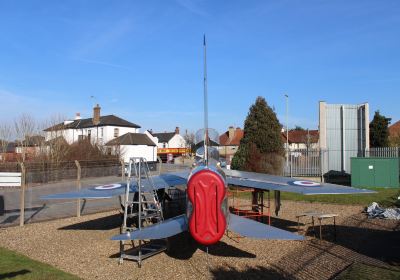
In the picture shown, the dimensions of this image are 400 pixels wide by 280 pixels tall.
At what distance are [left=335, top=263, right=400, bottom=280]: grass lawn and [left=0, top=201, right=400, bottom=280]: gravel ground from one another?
0.33m

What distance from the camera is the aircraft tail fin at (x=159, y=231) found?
291 inches

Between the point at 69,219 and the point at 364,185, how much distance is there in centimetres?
1804

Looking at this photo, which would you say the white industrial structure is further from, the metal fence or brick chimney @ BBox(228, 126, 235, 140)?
brick chimney @ BBox(228, 126, 235, 140)

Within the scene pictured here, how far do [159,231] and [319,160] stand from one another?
2313cm

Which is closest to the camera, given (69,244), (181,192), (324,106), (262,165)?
(69,244)

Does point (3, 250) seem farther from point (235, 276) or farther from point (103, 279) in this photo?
point (235, 276)

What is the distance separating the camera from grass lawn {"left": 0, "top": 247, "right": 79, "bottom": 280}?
7.74 meters

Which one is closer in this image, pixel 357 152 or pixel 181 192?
pixel 181 192

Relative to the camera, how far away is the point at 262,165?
2798 cm

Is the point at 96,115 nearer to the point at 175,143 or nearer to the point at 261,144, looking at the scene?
the point at 175,143

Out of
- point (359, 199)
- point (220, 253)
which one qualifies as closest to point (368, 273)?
point (220, 253)

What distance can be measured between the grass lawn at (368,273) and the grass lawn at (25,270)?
5137 millimetres

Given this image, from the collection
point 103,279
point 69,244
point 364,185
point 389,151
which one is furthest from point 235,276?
point 389,151

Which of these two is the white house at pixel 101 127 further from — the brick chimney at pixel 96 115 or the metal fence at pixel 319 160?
the metal fence at pixel 319 160
